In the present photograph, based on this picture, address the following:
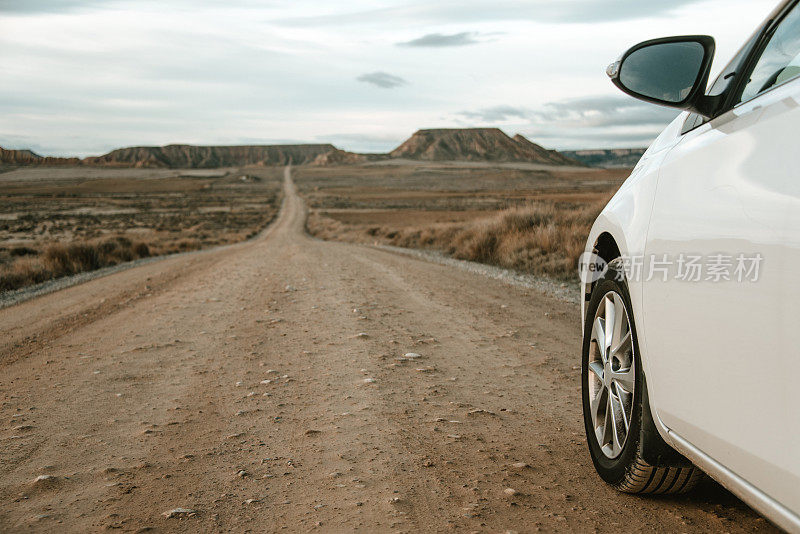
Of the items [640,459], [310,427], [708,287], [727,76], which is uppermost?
[727,76]

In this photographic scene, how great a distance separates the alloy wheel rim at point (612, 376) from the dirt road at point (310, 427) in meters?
0.26

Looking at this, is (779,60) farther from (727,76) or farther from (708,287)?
(708,287)

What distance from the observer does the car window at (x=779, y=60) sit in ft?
6.77

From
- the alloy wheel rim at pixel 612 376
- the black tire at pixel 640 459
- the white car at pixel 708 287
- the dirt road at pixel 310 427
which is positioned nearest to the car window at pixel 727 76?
the white car at pixel 708 287

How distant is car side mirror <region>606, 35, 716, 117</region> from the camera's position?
2.41 m

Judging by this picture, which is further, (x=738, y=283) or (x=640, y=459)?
(x=640, y=459)

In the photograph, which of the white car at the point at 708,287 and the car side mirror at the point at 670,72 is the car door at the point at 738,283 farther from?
the car side mirror at the point at 670,72

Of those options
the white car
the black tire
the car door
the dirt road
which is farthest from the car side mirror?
the dirt road

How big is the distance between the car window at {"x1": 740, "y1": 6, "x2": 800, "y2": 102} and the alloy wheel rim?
0.99 m

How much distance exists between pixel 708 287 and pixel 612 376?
101 cm

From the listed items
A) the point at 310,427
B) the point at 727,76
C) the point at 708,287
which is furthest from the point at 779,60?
the point at 310,427

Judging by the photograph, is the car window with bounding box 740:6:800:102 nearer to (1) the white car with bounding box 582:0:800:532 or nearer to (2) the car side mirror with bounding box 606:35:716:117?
(1) the white car with bounding box 582:0:800:532

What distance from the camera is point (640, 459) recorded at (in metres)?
2.61

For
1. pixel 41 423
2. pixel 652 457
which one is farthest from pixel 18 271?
pixel 652 457
